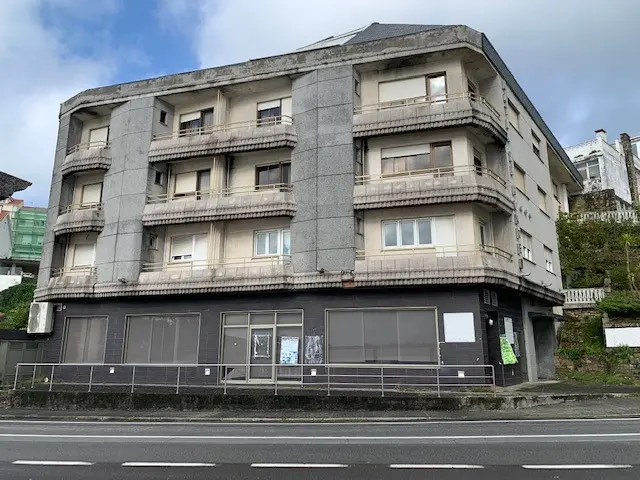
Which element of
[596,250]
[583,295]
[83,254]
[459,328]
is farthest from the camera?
[596,250]

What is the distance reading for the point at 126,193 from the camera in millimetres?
22766

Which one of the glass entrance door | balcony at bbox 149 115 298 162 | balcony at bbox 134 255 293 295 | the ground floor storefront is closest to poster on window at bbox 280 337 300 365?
the ground floor storefront

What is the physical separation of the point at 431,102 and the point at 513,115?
5506mm

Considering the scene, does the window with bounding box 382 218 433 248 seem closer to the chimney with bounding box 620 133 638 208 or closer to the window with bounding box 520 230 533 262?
the window with bounding box 520 230 533 262

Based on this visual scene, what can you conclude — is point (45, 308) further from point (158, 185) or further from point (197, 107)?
point (197, 107)

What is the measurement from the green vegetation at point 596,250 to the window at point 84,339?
81.0 ft

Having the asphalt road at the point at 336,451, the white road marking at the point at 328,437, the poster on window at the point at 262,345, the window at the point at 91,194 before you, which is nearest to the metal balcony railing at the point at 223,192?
the window at the point at 91,194

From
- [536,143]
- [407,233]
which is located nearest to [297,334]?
[407,233]

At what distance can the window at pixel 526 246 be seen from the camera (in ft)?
72.3

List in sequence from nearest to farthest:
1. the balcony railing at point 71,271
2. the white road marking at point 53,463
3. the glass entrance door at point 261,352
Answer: the white road marking at point 53,463, the glass entrance door at point 261,352, the balcony railing at point 71,271

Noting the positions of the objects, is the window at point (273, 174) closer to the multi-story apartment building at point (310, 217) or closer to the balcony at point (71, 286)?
the multi-story apartment building at point (310, 217)

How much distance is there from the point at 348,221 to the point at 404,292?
3.23 meters

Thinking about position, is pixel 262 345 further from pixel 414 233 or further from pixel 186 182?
pixel 186 182

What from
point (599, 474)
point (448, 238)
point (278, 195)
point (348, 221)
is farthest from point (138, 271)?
point (599, 474)
